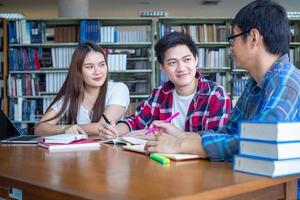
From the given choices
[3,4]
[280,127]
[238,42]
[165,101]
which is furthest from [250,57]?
[3,4]

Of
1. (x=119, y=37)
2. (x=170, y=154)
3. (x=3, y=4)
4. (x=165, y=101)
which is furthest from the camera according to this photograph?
(x=3, y=4)

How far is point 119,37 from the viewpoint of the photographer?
5.42 meters

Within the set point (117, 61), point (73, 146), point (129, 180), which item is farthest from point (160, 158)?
point (117, 61)

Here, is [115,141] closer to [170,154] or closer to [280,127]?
[170,154]

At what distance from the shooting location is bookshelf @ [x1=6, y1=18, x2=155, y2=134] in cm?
540

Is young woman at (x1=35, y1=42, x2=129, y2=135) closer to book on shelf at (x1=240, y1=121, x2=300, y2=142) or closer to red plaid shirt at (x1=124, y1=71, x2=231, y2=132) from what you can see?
red plaid shirt at (x1=124, y1=71, x2=231, y2=132)

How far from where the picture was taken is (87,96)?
2.48 metres

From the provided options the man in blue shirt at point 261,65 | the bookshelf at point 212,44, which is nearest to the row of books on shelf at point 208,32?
the bookshelf at point 212,44

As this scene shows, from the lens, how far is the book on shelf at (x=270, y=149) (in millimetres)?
1018

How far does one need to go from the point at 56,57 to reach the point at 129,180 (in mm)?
4679

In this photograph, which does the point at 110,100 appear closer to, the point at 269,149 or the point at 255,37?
the point at 255,37

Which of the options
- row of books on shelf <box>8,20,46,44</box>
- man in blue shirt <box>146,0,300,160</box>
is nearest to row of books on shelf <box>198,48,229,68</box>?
row of books on shelf <box>8,20,46,44</box>

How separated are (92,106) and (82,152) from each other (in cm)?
97

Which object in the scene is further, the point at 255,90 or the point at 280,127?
the point at 255,90
